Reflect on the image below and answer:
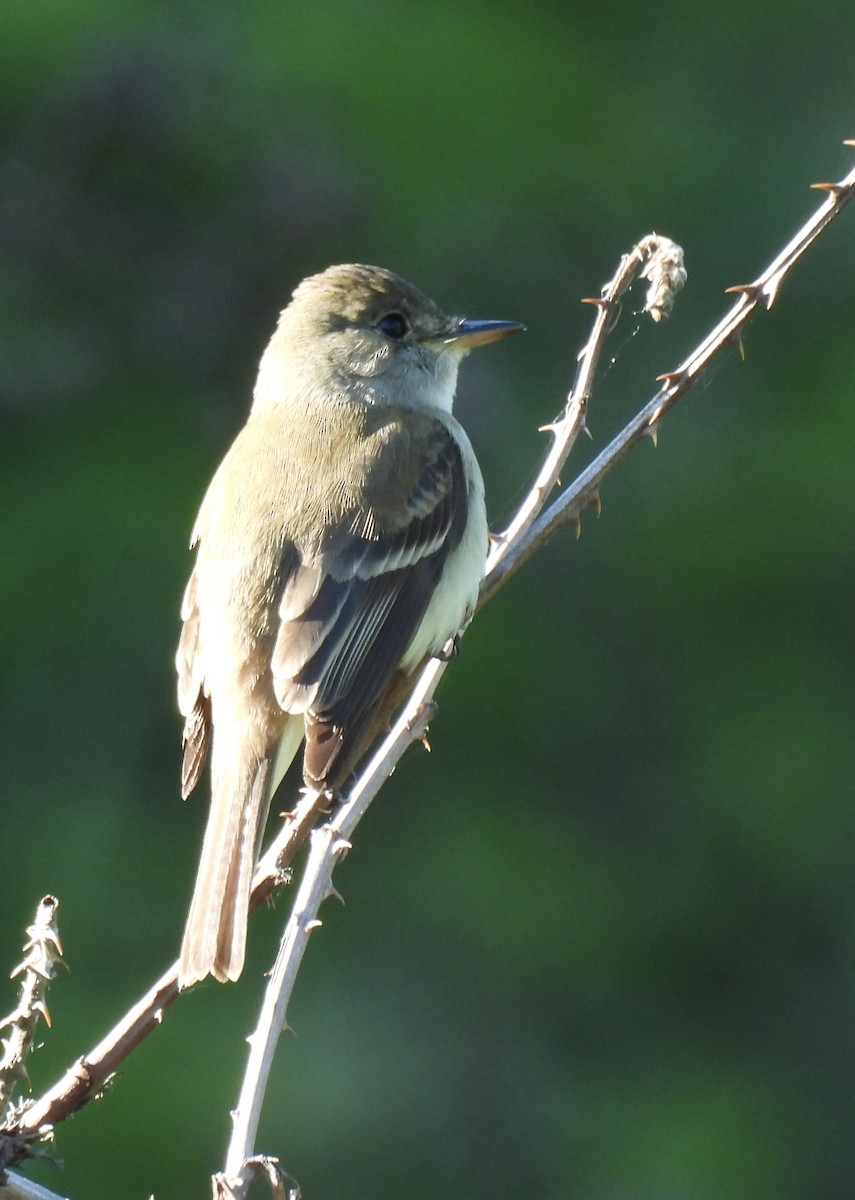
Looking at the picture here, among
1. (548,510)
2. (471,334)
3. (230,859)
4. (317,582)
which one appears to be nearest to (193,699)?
(317,582)

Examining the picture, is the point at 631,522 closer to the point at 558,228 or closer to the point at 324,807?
the point at 558,228

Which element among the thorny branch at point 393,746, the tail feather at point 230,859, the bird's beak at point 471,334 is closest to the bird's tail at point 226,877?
the tail feather at point 230,859

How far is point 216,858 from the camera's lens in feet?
11.0

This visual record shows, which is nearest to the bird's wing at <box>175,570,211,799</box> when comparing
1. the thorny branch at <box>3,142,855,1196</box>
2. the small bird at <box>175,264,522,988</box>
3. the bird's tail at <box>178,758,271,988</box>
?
the small bird at <box>175,264,522,988</box>

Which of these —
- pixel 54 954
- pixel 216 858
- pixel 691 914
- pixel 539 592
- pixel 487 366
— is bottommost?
pixel 54 954

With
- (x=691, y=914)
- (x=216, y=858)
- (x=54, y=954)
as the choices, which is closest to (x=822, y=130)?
(x=691, y=914)

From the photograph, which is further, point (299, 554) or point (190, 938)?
point (299, 554)

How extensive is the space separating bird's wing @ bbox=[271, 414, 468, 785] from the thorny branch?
1.35ft

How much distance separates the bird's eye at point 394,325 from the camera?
4.78 metres

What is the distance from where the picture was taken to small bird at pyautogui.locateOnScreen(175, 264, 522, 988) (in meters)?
3.62

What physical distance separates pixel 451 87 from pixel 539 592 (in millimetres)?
2298

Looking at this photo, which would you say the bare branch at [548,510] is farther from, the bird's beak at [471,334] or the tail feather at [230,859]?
the bird's beak at [471,334]

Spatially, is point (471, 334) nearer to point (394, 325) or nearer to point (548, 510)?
point (394, 325)

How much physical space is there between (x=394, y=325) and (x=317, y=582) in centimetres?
116
